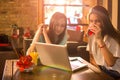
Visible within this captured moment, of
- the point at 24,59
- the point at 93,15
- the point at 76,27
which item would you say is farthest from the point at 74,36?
the point at 24,59

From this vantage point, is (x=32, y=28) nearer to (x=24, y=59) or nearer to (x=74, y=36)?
(x=74, y=36)

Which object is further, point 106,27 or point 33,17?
point 33,17

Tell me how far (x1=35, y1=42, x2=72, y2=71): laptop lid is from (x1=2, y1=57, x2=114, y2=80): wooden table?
2.0 inches

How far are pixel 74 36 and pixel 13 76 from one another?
3047 millimetres

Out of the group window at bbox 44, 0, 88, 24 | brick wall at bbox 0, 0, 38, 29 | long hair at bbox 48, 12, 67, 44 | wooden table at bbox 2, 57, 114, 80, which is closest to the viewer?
wooden table at bbox 2, 57, 114, 80

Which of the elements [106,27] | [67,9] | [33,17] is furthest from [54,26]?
[67,9]

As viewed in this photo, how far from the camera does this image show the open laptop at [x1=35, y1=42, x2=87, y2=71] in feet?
7.13

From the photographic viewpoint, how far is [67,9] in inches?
221

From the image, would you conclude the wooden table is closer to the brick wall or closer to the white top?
the white top

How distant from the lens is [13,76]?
203 centimetres

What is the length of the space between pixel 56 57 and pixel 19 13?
337cm

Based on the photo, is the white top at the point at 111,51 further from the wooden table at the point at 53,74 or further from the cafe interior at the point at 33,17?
the cafe interior at the point at 33,17

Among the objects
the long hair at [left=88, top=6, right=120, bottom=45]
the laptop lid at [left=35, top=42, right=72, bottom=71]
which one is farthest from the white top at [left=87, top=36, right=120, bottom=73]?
the laptop lid at [left=35, top=42, right=72, bottom=71]

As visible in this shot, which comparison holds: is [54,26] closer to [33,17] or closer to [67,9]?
[33,17]
